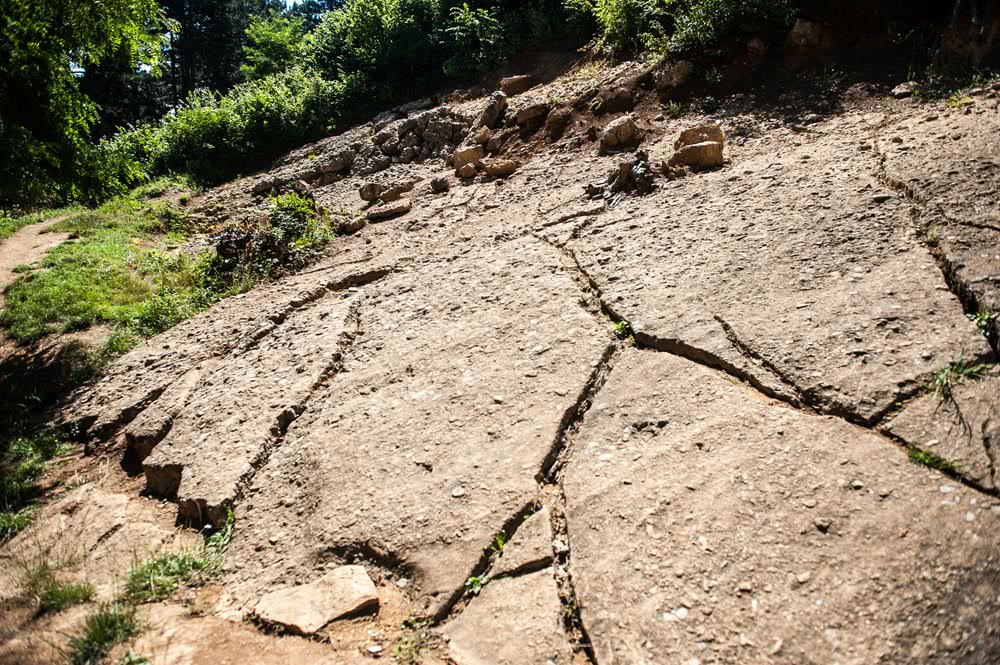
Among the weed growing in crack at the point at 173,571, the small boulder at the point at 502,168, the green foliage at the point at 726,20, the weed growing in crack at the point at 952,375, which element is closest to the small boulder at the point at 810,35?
the green foliage at the point at 726,20

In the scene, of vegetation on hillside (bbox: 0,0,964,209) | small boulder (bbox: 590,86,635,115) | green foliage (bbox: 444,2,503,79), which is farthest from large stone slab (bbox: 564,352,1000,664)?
green foliage (bbox: 444,2,503,79)

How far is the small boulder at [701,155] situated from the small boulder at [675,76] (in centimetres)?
170

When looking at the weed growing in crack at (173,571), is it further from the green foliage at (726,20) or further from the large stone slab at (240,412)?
the green foliage at (726,20)

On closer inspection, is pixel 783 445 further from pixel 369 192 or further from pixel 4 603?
pixel 369 192

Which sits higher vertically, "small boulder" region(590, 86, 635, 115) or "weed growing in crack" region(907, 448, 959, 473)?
"small boulder" region(590, 86, 635, 115)

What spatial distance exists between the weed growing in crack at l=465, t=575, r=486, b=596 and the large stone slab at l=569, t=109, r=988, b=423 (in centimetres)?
139

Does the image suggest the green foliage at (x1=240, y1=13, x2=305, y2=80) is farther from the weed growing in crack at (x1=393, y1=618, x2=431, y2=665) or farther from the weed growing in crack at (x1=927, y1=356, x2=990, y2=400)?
the weed growing in crack at (x1=927, y1=356, x2=990, y2=400)

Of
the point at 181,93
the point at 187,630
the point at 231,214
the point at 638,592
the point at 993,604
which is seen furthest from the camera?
the point at 181,93

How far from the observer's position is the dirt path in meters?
7.14

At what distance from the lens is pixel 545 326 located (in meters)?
3.29

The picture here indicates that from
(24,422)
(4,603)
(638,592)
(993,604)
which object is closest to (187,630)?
(4,603)

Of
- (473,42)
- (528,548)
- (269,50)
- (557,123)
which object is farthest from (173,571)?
(269,50)

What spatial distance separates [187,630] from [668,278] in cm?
275

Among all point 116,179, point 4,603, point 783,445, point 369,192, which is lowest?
point 783,445
